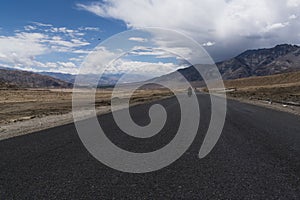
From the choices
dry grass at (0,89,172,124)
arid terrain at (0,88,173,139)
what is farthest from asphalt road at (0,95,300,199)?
dry grass at (0,89,172,124)

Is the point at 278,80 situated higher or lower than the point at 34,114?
lower

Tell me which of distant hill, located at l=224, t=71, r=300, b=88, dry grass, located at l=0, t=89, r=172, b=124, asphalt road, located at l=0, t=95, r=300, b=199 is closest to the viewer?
asphalt road, located at l=0, t=95, r=300, b=199

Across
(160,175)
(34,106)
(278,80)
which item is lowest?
(278,80)

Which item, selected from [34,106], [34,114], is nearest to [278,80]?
[34,106]

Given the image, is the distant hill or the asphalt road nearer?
the asphalt road

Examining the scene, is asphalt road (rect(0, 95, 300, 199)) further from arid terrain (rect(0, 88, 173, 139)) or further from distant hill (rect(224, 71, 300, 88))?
distant hill (rect(224, 71, 300, 88))

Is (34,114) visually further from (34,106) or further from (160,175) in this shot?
(160,175)

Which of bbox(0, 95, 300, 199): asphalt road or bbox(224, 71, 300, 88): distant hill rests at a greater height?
bbox(0, 95, 300, 199): asphalt road

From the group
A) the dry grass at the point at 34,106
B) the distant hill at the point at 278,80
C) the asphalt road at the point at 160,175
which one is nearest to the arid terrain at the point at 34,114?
the dry grass at the point at 34,106

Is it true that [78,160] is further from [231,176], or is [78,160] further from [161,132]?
[161,132]

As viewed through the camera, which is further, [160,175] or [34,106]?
[34,106]

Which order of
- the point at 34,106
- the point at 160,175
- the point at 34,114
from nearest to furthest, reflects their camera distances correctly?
1. the point at 160,175
2. the point at 34,114
3. the point at 34,106

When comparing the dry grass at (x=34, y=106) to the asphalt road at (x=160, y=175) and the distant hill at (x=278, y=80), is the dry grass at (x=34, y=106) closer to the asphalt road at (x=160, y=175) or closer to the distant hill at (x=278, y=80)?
the asphalt road at (x=160, y=175)

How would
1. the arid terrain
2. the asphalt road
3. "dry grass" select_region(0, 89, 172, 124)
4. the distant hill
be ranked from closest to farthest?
the asphalt road < the arid terrain < "dry grass" select_region(0, 89, 172, 124) < the distant hill
